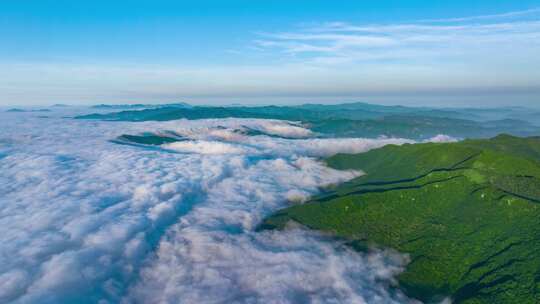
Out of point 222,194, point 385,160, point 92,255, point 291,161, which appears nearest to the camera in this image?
point 92,255

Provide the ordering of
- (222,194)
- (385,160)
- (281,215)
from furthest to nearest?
(385,160) < (222,194) < (281,215)

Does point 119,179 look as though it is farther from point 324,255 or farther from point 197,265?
point 324,255

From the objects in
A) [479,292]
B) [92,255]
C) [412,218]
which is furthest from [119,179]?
[479,292]

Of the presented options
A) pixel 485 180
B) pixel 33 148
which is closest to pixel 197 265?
pixel 485 180

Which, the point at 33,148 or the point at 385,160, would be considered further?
the point at 33,148

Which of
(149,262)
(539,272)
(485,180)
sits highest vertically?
(485,180)

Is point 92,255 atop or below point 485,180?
below
